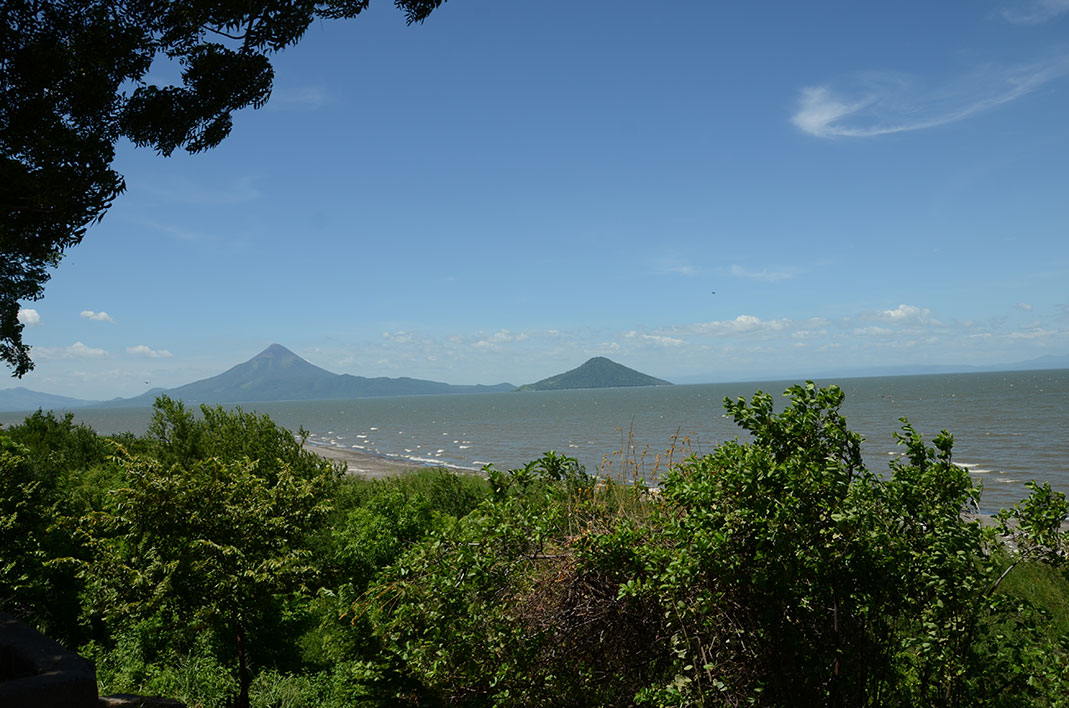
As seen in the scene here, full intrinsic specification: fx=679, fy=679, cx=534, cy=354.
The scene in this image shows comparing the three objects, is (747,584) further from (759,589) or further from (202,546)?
(202,546)

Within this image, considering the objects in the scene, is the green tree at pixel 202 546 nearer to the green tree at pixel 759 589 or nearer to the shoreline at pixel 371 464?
the green tree at pixel 759 589

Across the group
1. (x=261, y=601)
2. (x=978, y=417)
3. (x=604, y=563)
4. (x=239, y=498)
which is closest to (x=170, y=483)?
(x=239, y=498)

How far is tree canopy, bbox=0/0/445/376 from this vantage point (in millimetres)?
6535

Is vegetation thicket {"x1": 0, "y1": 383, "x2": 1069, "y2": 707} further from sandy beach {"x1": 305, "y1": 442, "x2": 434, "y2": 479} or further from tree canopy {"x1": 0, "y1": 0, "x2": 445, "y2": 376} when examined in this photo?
sandy beach {"x1": 305, "y1": 442, "x2": 434, "y2": 479}

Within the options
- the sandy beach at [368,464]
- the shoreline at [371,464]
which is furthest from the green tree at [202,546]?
the sandy beach at [368,464]

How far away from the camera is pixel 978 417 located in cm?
5975

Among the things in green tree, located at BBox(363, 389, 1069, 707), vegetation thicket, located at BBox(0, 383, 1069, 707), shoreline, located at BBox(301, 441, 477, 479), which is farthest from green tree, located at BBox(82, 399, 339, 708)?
shoreline, located at BBox(301, 441, 477, 479)

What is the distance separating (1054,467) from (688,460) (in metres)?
34.4

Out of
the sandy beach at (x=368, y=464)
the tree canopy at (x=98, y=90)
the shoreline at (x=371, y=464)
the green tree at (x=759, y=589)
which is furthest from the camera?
the sandy beach at (x=368, y=464)

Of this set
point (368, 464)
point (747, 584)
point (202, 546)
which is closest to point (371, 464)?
point (368, 464)

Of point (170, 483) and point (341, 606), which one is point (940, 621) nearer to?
point (341, 606)

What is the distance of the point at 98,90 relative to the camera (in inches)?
268

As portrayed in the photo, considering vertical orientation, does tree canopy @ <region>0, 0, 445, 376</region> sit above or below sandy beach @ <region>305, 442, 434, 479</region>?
above

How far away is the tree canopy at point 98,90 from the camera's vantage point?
6.54 meters
